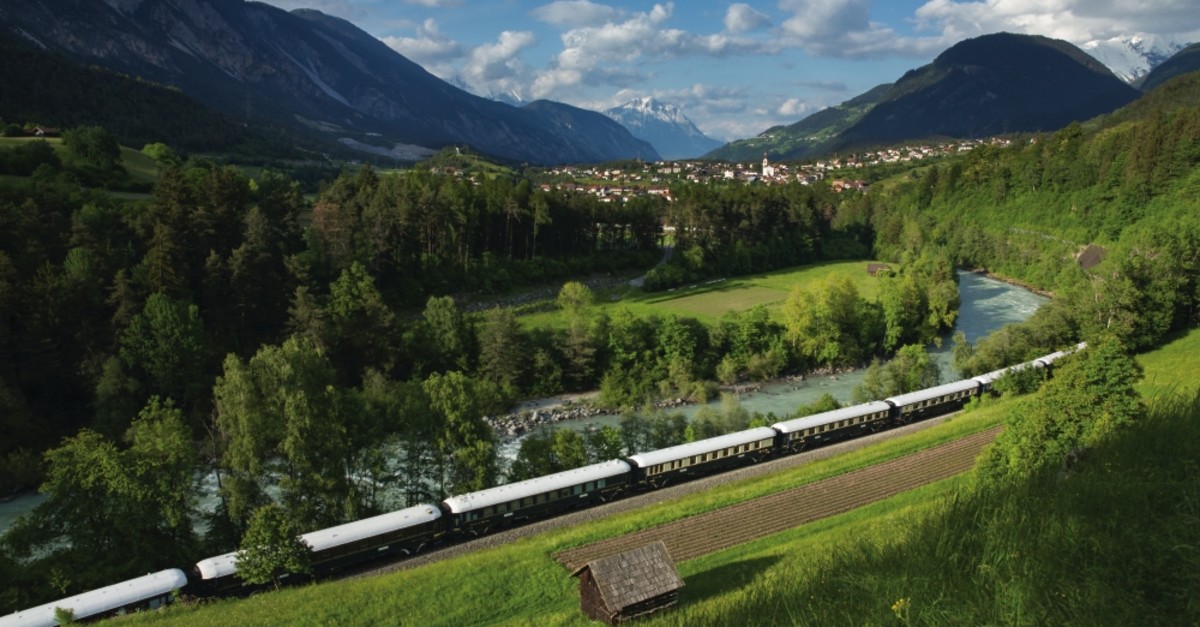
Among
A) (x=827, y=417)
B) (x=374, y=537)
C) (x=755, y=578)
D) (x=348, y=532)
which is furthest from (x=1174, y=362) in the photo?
(x=348, y=532)

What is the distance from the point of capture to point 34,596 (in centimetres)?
1994

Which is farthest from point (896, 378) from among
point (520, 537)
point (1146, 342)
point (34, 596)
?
point (34, 596)

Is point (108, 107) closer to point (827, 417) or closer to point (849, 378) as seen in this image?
point (849, 378)

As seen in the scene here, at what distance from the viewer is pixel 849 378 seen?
51.7 m

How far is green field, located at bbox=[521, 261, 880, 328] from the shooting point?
2437 inches

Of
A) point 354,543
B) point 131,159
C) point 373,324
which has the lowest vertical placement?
point 354,543

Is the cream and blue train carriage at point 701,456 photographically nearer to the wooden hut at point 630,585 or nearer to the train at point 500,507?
the train at point 500,507

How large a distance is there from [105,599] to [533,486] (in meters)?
13.3

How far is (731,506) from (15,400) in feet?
115

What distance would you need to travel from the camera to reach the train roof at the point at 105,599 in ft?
57.1

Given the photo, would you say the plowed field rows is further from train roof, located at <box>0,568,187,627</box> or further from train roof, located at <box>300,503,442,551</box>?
train roof, located at <box>0,568,187,627</box>

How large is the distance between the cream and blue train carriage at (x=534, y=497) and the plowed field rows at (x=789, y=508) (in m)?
3.58

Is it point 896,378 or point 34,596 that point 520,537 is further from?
point 896,378

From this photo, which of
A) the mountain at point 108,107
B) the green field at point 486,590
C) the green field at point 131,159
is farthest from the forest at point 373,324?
the mountain at point 108,107
